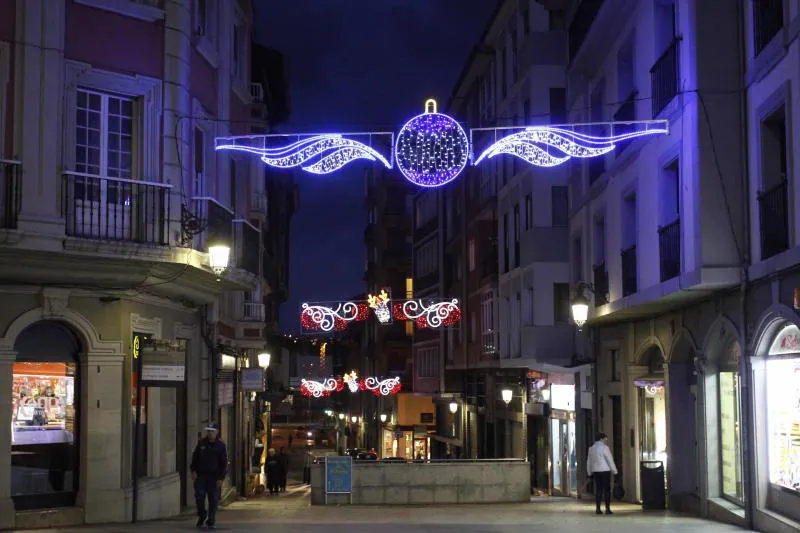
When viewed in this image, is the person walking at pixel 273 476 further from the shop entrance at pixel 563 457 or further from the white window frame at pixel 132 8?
the white window frame at pixel 132 8

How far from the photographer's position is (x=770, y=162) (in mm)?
16531

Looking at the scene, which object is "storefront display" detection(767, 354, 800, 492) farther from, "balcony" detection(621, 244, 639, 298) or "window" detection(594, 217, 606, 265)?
"window" detection(594, 217, 606, 265)

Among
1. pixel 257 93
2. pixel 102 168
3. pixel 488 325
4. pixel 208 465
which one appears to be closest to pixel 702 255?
pixel 208 465

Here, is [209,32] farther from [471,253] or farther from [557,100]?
[471,253]

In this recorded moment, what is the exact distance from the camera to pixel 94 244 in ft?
54.0

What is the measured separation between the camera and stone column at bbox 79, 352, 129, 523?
17.8 m

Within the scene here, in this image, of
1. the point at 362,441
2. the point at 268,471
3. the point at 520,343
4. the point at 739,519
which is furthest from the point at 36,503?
the point at 362,441

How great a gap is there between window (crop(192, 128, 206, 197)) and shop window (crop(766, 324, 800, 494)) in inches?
404

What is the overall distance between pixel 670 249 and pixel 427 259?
35.7 metres

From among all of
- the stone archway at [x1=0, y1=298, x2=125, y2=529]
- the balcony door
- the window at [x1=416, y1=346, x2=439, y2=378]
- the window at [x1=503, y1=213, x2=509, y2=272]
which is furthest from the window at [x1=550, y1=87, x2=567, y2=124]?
the window at [x1=416, y1=346, x2=439, y2=378]

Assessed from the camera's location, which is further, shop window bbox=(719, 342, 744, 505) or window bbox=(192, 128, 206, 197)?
window bbox=(192, 128, 206, 197)

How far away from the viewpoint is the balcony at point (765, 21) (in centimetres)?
1595

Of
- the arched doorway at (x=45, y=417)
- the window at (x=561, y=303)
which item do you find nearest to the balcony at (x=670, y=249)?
the arched doorway at (x=45, y=417)

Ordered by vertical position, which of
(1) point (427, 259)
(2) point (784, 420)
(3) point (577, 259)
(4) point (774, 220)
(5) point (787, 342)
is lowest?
(2) point (784, 420)
